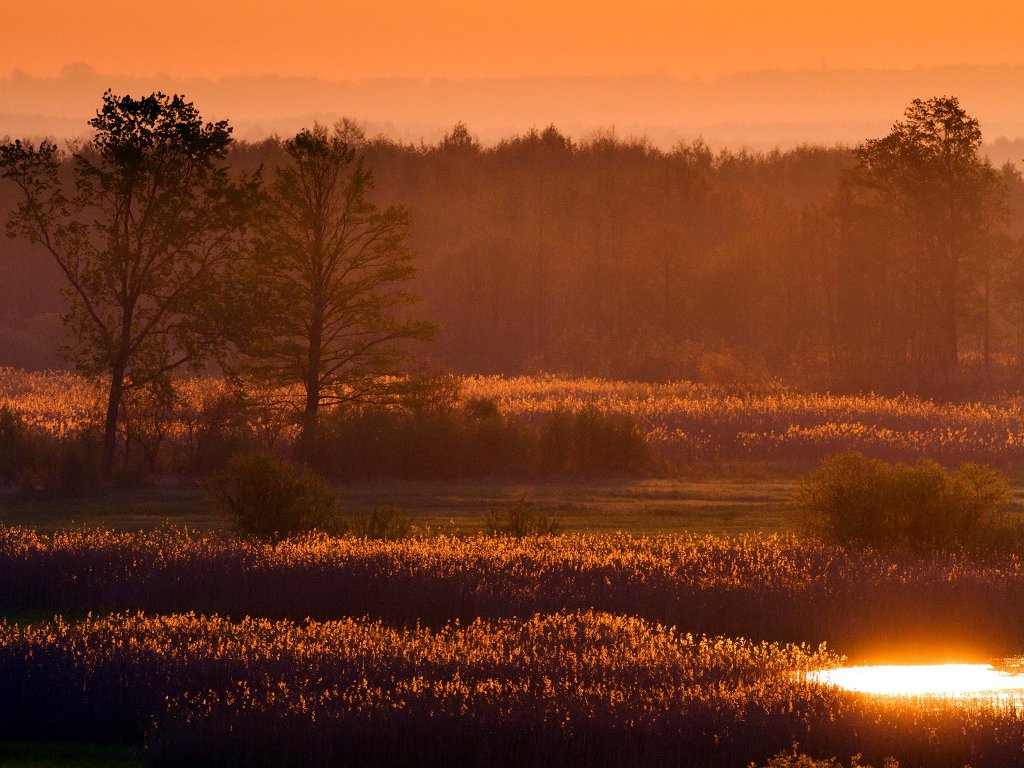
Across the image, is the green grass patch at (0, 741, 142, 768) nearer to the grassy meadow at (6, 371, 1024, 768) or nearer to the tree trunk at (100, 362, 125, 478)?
the grassy meadow at (6, 371, 1024, 768)

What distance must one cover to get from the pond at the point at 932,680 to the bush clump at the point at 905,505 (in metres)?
6.64

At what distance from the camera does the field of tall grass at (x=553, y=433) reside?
42.4m

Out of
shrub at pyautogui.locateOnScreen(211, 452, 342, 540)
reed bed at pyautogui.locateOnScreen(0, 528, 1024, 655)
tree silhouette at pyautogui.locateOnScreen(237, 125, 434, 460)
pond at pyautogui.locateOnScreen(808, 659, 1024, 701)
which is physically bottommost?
pond at pyautogui.locateOnScreen(808, 659, 1024, 701)

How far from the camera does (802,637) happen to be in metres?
19.9

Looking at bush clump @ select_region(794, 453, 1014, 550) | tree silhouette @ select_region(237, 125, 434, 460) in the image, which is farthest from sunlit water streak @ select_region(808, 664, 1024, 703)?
tree silhouette @ select_region(237, 125, 434, 460)

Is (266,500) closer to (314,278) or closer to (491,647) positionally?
(491,647)

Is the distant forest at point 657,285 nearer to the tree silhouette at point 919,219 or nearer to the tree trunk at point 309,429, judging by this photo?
the tree silhouette at point 919,219

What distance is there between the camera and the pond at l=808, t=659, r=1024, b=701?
53.9 feet

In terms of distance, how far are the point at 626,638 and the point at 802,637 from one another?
3.45 meters

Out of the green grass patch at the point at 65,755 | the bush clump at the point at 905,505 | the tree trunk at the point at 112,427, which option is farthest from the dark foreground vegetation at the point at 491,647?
the tree trunk at the point at 112,427

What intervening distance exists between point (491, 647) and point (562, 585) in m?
4.68

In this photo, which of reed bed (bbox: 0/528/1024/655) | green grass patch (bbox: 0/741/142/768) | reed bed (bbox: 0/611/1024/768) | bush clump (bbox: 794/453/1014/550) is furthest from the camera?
bush clump (bbox: 794/453/1014/550)

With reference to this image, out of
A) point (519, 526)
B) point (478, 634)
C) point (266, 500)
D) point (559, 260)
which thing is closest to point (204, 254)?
point (266, 500)

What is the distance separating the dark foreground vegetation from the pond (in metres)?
0.46
